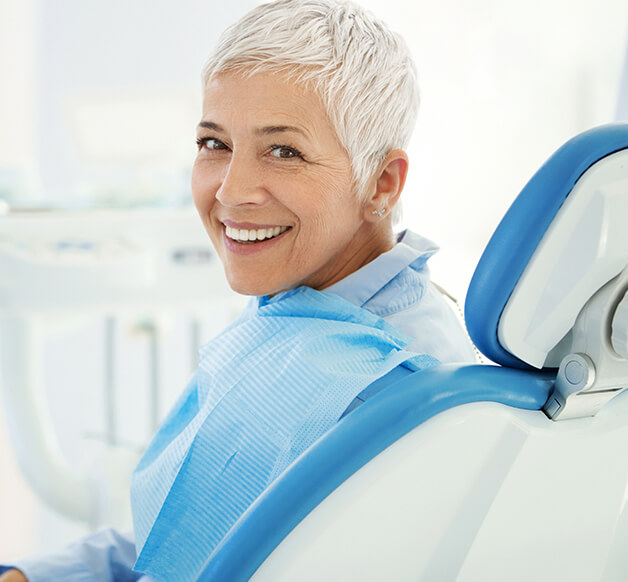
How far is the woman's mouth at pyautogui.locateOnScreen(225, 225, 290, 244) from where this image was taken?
0.95 m

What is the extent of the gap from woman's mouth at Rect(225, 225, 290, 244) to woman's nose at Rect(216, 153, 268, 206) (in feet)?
0.20

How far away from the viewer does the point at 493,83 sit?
234 centimetres

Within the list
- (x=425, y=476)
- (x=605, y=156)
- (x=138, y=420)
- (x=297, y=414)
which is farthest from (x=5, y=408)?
(x=605, y=156)

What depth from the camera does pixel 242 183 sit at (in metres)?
0.90

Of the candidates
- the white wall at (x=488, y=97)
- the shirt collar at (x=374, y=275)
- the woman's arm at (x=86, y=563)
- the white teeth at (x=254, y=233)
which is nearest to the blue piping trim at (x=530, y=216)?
the shirt collar at (x=374, y=275)

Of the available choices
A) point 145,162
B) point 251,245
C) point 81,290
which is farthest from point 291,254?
point 145,162

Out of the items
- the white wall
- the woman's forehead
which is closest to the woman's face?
the woman's forehead

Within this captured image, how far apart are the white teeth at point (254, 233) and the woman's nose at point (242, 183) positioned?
0.20 feet

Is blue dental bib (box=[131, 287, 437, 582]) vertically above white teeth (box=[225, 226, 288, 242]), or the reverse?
white teeth (box=[225, 226, 288, 242])

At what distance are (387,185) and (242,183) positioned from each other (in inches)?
8.1

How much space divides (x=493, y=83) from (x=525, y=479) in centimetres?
194

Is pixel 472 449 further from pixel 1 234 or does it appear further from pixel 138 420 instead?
pixel 138 420

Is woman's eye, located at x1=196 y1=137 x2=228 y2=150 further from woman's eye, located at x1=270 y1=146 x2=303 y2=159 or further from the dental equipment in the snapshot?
the dental equipment

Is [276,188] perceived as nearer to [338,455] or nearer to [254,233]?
[254,233]
